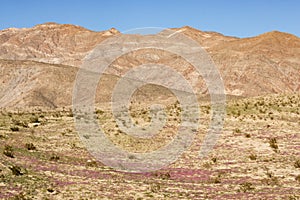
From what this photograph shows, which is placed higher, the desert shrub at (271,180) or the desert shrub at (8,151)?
the desert shrub at (8,151)

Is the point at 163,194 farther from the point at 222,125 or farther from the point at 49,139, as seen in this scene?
the point at 222,125

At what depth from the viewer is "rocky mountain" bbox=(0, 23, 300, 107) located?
8512 centimetres

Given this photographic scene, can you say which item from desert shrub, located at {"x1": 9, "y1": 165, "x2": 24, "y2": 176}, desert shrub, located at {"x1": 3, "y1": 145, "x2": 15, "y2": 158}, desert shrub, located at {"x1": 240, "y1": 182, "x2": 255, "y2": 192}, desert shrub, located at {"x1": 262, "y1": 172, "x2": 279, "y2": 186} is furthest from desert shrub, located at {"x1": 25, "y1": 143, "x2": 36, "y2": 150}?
desert shrub, located at {"x1": 262, "y1": 172, "x2": 279, "y2": 186}

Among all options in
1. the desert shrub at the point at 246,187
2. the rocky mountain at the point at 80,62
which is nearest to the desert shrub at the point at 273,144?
the desert shrub at the point at 246,187

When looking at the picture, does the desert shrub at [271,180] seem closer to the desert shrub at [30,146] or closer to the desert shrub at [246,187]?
the desert shrub at [246,187]

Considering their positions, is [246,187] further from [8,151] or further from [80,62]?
[80,62]

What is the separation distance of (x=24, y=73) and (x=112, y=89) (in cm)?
2108

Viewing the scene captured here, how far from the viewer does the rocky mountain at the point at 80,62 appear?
85125mm

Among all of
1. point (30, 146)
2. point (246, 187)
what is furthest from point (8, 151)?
point (246, 187)

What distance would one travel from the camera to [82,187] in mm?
17938

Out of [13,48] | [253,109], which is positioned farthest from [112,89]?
[13,48]

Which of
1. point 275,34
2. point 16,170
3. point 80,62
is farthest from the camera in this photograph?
point 80,62

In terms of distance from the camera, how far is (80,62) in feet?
486

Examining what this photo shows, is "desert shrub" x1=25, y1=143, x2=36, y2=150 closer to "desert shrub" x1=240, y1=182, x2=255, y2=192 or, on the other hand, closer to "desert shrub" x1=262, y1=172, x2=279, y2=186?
"desert shrub" x1=240, y1=182, x2=255, y2=192
